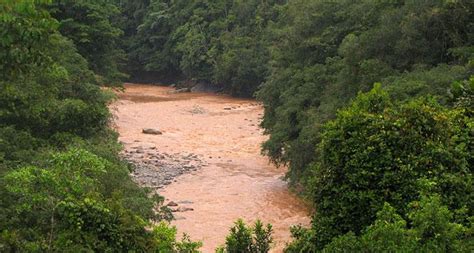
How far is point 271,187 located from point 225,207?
10.8 ft

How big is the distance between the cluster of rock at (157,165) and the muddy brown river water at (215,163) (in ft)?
1.39

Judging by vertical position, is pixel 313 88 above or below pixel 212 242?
above

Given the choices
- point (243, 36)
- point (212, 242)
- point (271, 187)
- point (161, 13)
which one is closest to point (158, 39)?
point (161, 13)

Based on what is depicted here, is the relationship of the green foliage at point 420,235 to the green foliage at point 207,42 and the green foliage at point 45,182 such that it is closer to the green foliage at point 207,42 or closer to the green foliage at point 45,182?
the green foliage at point 45,182

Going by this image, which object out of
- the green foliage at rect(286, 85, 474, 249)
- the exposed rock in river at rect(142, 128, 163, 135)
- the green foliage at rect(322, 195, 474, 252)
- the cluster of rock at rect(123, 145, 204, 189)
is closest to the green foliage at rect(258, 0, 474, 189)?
the cluster of rock at rect(123, 145, 204, 189)

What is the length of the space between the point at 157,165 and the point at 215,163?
8.95 ft

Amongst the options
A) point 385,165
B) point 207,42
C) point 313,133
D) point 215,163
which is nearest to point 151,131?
point 215,163

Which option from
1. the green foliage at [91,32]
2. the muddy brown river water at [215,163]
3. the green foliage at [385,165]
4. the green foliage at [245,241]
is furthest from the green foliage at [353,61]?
the green foliage at [91,32]

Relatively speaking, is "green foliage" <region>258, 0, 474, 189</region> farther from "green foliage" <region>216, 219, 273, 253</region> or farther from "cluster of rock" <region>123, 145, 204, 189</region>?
"green foliage" <region>216, 219, 273, 253</region>

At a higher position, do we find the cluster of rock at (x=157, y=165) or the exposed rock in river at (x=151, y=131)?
the exposed rock in river at (x=151, y=131)

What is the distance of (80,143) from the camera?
50.0ft

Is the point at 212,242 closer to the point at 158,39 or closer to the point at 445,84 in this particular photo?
the point at 445,84

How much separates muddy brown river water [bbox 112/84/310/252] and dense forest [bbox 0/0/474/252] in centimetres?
150

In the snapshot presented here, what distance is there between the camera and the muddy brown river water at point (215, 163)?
20.3 metres
